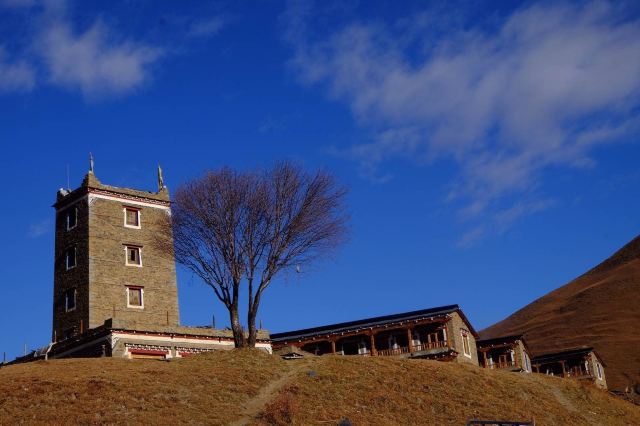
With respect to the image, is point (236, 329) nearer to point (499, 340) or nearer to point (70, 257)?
point (70, 257)

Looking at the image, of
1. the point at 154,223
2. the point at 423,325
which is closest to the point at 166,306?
the point at 154,223

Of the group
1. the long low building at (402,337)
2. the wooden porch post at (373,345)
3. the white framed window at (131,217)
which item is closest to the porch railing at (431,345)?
the long low building at (402,337)

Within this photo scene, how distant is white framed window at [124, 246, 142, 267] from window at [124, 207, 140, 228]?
1.85m

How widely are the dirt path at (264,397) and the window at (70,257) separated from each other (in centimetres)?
2407

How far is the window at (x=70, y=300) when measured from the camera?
62.5 m

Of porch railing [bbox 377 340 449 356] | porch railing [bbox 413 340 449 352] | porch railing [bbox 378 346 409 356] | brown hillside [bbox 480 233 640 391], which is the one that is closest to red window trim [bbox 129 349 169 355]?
porch railing [bbox 378 346 409 356]

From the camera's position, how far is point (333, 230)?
56.3 metres

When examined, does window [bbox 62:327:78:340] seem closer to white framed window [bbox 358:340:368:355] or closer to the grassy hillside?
the grassy hillside

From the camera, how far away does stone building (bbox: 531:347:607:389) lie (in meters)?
83.1

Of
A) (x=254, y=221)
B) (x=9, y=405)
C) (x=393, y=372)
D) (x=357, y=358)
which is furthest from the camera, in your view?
(x=254, y=221)

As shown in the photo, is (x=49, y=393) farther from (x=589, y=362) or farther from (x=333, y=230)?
(x=589, y=362)

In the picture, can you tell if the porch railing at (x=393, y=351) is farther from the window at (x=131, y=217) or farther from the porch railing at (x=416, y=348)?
the window at (x=131, y=217)

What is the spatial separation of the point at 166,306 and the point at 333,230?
1632 cm

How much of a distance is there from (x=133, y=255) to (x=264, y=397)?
89.5 feet
